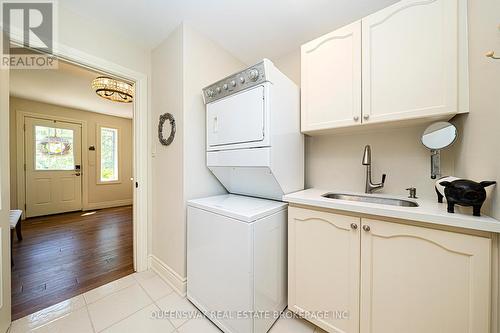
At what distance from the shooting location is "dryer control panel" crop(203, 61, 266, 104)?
128cm

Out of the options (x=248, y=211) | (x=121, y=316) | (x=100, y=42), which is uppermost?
(x=100, y=42)

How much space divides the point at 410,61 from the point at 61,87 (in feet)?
15.6

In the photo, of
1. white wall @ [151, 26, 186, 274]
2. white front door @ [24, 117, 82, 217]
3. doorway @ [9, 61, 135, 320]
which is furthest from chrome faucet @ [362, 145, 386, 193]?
white front door @ [24, 117, 82, 217]

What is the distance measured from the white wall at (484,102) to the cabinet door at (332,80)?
51 centimetres

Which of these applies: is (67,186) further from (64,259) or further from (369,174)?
(369,174)

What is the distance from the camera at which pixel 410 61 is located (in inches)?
42.3

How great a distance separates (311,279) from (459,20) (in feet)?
5.63

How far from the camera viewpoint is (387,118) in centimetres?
115

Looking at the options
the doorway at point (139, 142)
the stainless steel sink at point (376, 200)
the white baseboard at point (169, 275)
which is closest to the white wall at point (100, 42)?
the doorway at point (139, 142)

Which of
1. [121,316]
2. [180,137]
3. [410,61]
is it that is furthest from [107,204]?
[410,61]

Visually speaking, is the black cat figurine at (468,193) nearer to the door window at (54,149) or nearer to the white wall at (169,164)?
the white wall at (169,164)

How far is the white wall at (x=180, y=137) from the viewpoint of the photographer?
1628 millimetres

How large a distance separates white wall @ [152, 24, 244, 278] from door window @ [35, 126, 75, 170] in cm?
385

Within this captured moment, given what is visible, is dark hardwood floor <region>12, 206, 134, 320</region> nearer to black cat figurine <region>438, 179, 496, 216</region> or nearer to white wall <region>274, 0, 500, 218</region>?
white wall <region>274, 0, 500, 218</region>
